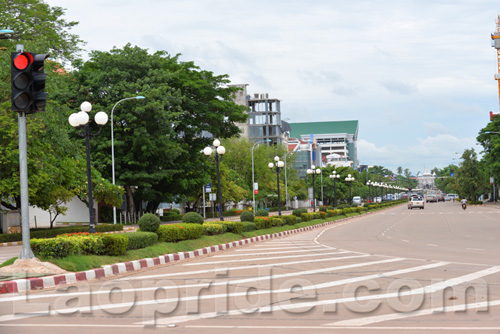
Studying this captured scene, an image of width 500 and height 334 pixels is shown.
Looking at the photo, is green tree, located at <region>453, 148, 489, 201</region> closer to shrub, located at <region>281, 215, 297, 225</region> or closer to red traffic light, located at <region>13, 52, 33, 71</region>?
shrub, located at <region>281, 215, 297, 225</region>

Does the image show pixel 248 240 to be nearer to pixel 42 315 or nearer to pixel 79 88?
pixel 42 315

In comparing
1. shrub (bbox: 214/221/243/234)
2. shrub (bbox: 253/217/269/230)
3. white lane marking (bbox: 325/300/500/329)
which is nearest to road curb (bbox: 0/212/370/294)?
shrub (bbox: 214/221/243/234)

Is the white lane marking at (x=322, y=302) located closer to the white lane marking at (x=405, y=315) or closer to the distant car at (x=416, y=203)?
the white lane marking at (x=405, y=315)

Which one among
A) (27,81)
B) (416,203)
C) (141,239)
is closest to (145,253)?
(141,239)

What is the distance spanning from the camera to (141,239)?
19.3 m

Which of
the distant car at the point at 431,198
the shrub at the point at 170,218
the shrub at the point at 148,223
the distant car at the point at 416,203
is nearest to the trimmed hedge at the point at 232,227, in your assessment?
the shrub at the point at 148,223

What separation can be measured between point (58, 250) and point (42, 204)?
65.9 ft

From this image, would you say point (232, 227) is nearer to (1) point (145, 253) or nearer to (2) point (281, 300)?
(1) point (145, 253)

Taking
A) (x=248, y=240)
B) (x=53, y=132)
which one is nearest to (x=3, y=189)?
(x=53, y=132)

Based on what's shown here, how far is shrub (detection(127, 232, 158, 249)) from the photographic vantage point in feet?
61.4

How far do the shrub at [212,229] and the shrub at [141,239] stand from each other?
5.27 meters

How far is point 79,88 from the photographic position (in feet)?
156

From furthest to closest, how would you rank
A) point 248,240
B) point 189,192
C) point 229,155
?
1. point 229,155
2. point 189,192
3. point 248,240

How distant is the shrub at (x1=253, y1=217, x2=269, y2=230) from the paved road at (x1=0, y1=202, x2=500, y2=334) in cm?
1702
